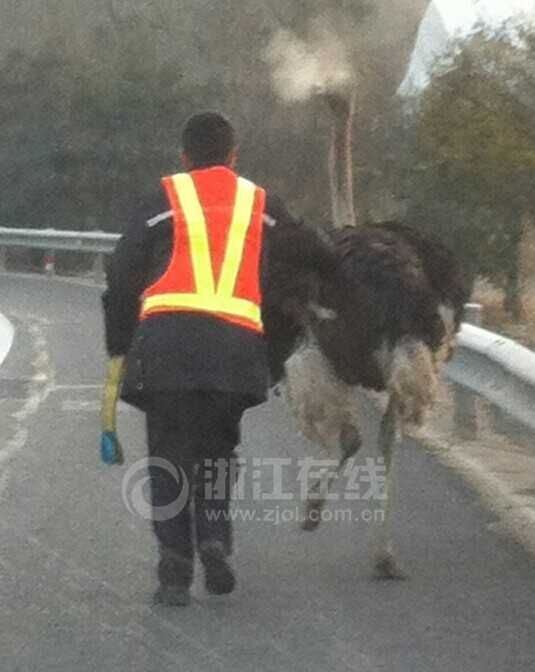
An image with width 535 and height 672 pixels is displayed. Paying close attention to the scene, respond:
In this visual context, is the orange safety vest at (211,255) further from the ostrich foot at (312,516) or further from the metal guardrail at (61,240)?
the metal guardrail at (61,240)

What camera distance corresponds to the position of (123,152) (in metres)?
37.3

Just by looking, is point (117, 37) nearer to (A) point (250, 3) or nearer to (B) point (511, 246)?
(A) point (250, 3)

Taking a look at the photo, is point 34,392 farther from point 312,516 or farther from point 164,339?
point 164,339

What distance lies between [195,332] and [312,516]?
1.74 meters

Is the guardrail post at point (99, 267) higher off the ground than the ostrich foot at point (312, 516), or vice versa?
the guardrail post at point (99, 267)

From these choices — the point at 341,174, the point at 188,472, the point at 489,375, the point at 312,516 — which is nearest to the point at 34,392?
the point at 341,174

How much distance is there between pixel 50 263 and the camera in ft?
106

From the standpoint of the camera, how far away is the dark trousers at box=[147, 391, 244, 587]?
8.34 metres

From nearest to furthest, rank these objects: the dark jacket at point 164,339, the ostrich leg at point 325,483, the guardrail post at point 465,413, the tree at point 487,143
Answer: the dark jacket at point 164,339 < the ostrich leg at point 325,483 < the guardrail post at point 465,413 < the tree at point 487,143

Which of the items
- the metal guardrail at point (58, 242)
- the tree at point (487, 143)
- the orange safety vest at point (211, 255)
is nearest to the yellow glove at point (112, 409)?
the orange safety vest at point (211, 255)

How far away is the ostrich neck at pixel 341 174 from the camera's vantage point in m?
15.9

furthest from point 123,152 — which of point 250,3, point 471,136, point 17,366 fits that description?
point 17,366

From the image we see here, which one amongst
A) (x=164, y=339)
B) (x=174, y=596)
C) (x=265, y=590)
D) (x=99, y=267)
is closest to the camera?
(x=164, y=339)

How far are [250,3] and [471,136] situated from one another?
1475cm
